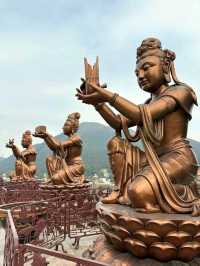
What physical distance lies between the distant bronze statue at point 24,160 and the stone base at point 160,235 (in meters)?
8.65

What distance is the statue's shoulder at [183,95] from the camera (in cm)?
309

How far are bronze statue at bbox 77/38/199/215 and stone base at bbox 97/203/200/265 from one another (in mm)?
177

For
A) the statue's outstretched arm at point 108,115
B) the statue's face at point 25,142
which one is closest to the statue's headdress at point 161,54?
the statue's outstretched arm at point 108,115

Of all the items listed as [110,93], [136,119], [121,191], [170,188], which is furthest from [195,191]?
[110,93]

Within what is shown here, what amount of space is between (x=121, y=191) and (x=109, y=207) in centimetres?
32

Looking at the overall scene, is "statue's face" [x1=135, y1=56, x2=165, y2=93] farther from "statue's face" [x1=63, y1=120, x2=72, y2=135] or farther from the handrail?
"statue's face" [x1=63, y1=120, x2=72, y2=135]

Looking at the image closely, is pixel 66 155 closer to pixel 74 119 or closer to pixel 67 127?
pixel 67 127

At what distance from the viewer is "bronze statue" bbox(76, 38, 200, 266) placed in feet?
8.45

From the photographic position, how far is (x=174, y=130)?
3199mm

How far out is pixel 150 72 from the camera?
324cm

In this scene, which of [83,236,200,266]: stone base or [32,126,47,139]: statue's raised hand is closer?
[83,236,200,266]: stone base

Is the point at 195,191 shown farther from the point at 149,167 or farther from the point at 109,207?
the point at 109,207

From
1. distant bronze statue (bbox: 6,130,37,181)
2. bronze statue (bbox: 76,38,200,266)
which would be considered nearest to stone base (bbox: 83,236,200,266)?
bronze statue (bbox: 76,38,200,266)

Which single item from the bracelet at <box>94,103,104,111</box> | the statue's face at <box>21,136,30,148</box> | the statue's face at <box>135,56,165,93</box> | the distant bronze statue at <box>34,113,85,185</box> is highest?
the statue's face at <box>135,56,165,93</box>
